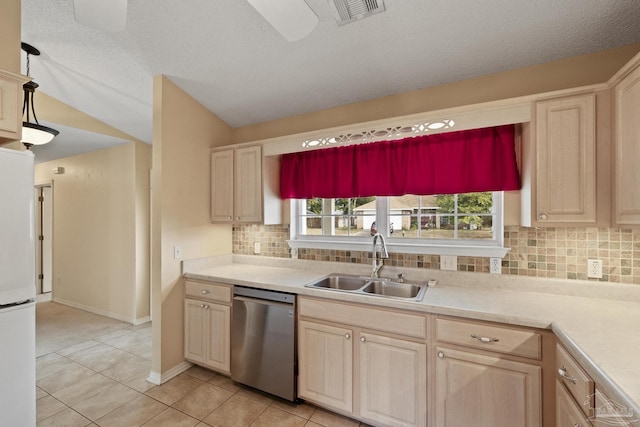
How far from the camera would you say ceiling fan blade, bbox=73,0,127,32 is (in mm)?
1641

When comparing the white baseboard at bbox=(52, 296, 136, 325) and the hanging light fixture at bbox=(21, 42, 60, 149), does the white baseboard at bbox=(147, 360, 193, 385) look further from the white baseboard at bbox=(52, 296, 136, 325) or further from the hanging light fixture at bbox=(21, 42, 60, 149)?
the hanging light fixture at bbox=(21, 42, 60, 149)

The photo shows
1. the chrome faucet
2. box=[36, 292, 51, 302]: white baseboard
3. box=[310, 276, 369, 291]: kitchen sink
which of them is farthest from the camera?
box=[36, 292, 51, 302]: white baseboard

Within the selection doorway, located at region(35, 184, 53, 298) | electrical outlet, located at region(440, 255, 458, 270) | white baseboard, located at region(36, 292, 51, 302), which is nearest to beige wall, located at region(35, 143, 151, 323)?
white baseboard, located at region(36, 292, 51, 302)

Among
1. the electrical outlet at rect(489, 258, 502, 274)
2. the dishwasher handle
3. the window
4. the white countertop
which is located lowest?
the dishwasher handle

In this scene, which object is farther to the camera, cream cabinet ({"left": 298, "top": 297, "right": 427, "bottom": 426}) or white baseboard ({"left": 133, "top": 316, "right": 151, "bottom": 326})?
white baseboard ({"left": 133, "top": 316, "right": 151, "bottom": 326})

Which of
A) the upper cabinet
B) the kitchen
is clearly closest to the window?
the kitchen

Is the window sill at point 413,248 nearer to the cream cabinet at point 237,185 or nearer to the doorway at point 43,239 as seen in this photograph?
the cream cabinet at point 237,185

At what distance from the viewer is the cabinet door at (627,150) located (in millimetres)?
1366

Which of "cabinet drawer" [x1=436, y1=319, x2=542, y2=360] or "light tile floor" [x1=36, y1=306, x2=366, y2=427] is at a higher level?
"cabinet drawer" [x1=436, y1=319, x2=542, y2=360]

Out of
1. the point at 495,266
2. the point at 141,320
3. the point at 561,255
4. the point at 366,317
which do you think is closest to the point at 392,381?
the point at 366,317

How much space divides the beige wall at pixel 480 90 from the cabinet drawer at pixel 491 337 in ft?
5.22

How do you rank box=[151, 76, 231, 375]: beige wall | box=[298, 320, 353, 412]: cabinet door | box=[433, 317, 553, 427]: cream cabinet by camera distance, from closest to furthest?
1. box=[433, 317, 553, 427]: cream cabinet
2. box=[298, 320, 353, 412]: cabinet door
3. box=[151, 76, 231, 375]: beige wall

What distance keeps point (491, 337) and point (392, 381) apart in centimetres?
67

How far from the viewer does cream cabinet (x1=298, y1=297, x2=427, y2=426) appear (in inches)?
69.2
